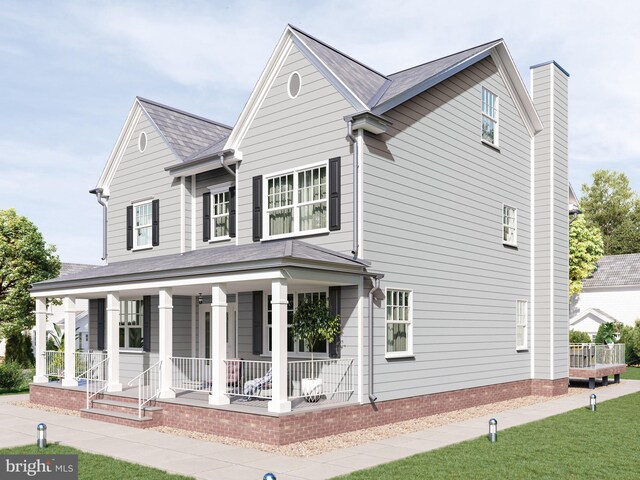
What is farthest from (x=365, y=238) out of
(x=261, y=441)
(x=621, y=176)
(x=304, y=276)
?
(x=621, y=176)

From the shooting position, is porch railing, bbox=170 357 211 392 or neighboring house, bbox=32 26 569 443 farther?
porch railing, bbox=170 357 211 392

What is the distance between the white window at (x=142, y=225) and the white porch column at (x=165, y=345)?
18.0 feet

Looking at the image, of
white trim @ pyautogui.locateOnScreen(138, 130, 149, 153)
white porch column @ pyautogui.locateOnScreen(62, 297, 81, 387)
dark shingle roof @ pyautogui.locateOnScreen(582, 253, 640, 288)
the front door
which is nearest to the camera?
the front door

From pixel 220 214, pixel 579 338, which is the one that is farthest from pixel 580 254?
pixel 220 214

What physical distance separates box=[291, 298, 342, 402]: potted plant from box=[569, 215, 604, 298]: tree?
29661 mm

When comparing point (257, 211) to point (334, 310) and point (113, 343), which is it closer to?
point (334, 310)

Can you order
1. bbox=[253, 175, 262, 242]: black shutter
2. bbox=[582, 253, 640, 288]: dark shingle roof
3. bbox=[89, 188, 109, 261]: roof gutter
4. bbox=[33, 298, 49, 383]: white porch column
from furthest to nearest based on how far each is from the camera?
bbox=[582, 253, 640, 288]: dark shingle roof, bbox=[89, 188, 109, 261]: roof gutter, bbox=[33, 298, 49, 383]: white porch column, bbox=[253, 175, 262, 242]: black shutter

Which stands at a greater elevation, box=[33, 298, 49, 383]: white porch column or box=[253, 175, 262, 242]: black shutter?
box=[253, 175, 262, 242]: black shutter

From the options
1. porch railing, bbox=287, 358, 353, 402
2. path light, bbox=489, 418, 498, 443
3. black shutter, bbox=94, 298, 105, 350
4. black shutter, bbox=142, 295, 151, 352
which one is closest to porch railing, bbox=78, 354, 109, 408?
black shutter, bbox=94, 298, 105, 350

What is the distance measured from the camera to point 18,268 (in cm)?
2653

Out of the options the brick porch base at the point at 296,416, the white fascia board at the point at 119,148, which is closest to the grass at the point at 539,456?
the brick porch base at the point at 296,416

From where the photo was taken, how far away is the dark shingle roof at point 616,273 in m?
38.9

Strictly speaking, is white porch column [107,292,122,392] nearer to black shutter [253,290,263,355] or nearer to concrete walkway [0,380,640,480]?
concrete walkway [0,380,640,480]

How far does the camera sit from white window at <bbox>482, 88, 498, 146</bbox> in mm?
19219
